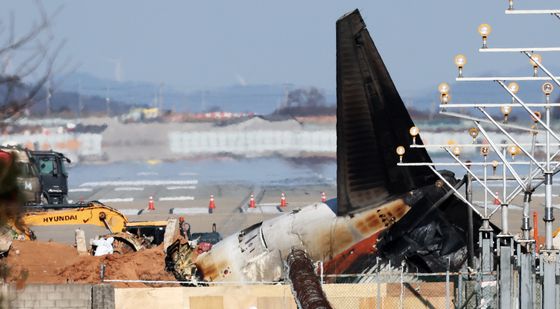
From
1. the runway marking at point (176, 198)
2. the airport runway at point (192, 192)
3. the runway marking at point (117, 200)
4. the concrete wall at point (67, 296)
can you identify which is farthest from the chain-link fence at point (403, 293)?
the runway marking at point (117, 200)

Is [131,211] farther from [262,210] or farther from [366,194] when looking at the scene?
[366,194]

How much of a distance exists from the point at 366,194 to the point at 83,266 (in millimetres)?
7391

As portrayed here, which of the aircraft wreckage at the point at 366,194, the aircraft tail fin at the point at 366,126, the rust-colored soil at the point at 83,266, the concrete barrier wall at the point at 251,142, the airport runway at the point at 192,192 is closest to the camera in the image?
the aircraft wreckage at the point at 366,194

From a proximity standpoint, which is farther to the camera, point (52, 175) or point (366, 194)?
point (52, 175)

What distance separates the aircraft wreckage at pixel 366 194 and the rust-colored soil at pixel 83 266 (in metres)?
2.65

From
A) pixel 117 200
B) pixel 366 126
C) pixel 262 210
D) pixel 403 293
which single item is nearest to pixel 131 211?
pixel 262 210

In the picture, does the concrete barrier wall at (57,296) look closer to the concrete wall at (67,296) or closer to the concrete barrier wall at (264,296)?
the concrete wall at (67,296)

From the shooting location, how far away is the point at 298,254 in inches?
1272

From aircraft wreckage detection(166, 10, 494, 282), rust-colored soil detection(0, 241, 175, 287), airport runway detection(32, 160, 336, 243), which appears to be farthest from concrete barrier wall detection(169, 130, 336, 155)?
aircraft wreckage detection(166, 10, 494, 282)

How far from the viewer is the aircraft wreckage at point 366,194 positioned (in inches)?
1316

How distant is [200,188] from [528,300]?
201ft

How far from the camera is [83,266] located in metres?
35.3

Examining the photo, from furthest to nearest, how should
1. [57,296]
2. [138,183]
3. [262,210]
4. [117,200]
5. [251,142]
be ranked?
1. [251,142]
2. [138,183]
3. [117,200]
4. [262,210]
5. [57,296]

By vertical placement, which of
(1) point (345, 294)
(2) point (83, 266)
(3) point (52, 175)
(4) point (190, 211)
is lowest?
(1) point (345, 294)
